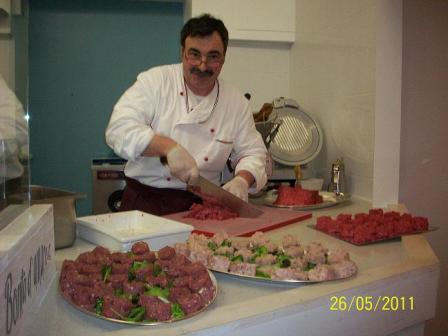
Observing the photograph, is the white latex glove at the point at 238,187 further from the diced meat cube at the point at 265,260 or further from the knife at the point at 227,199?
the diced meat cube at the point at 265,260

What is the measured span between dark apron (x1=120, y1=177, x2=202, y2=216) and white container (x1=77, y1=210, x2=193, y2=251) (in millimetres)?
391

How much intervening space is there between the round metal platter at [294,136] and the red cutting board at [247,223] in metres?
0.52

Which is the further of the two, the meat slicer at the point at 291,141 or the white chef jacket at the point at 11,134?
the meat slicer at the point at 291,141

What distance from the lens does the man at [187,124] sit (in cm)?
152

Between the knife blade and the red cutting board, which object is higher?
the knife blade

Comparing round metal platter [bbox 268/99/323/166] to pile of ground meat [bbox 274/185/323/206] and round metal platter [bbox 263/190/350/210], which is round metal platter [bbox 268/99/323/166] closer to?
round metal platter [bbox 263/190/350/210]

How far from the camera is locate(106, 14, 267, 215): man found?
59.8 inches

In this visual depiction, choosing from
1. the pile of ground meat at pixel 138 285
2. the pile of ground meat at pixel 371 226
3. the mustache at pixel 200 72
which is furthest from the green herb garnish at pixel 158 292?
the mustache at pixel 200 72

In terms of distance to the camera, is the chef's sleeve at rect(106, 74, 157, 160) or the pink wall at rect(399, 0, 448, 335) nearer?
the chef's sleeve at rect(106, 74, 157, 160)

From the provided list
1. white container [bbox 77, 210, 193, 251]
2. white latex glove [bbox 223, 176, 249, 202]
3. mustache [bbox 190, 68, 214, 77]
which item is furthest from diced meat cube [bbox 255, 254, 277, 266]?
mustache [bbox 190, 68, 214, 77]

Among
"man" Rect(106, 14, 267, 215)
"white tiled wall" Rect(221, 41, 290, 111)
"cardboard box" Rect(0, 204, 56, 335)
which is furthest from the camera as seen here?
"white tiled wall" Rect(221, 41, 290, 111)

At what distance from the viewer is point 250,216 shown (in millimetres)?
1366
